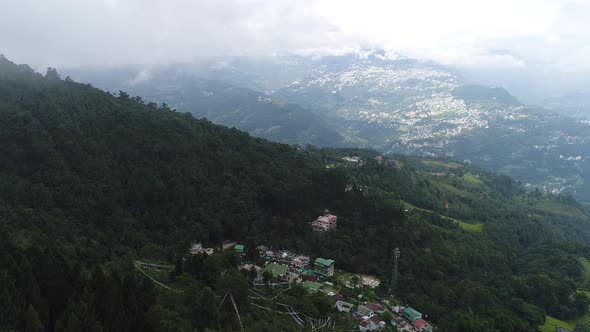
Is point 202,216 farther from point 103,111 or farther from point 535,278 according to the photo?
point 535,278

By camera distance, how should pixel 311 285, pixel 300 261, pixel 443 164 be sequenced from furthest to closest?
1. pixel 443 164
2. pixel 300 261
3. pixel 311 285

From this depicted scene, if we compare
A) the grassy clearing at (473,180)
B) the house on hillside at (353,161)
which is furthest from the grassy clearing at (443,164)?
the house on hillside at (353,161)

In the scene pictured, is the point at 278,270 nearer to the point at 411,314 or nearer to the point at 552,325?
the point at 411,314

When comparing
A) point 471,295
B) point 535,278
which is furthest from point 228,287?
point 535,278

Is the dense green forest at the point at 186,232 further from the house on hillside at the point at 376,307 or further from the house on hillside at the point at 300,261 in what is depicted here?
the house on hillside at the point at 376,307

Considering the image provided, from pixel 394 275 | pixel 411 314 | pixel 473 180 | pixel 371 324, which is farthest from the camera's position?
pixel 473 180

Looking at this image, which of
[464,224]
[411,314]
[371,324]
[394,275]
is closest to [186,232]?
[371,324]
